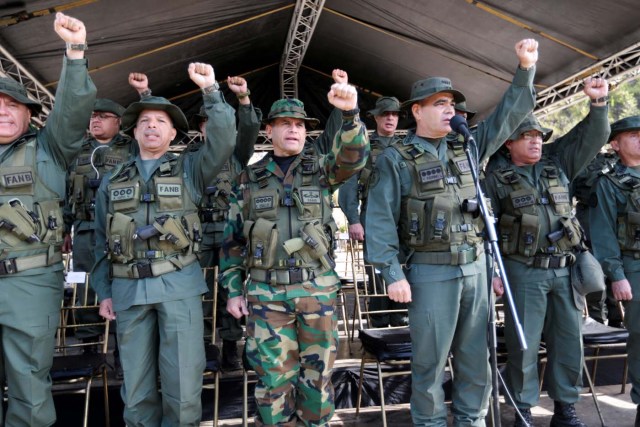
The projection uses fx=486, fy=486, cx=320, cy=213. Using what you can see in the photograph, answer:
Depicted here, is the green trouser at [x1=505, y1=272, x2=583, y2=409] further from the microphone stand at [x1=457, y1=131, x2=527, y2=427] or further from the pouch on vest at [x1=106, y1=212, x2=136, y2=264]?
the pouch on vest at [x1=106, y1=212, x2=136, y2=264]

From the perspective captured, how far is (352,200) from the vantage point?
4.59m

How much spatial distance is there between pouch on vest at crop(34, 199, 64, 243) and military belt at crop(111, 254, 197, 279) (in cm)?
36

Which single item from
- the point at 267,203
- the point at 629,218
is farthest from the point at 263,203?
the point at 629,218

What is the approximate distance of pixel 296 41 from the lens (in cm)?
841

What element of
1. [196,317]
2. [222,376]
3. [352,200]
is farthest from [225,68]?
[196,317]

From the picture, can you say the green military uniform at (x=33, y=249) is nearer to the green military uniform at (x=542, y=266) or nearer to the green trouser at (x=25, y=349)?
the green trouser at (x=25, y=349)

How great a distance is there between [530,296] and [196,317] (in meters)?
2.05

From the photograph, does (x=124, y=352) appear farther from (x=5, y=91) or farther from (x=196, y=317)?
(x=5, y=91)

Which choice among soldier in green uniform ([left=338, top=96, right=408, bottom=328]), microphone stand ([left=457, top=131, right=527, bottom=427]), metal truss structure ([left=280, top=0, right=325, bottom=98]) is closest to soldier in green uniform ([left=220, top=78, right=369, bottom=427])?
microphone stand ([left=457, top=131, right=527, bottom=427])

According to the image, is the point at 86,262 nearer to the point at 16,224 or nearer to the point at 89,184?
the point at 89,184

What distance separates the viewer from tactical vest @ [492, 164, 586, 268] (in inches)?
122

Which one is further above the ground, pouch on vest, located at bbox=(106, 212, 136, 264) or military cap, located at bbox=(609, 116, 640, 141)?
military cap, located at bbox=(609, 116, 640, 141)

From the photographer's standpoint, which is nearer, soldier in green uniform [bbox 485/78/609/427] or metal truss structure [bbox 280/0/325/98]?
soldier in green uniform [bbox 485/78/609/427]

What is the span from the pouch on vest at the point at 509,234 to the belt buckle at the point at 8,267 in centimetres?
286
